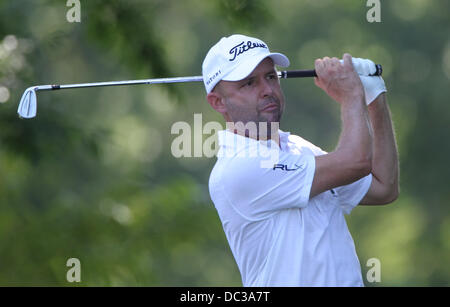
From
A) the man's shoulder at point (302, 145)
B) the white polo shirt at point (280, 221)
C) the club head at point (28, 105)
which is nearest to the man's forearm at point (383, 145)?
the man's shoulder at point (302, 145)

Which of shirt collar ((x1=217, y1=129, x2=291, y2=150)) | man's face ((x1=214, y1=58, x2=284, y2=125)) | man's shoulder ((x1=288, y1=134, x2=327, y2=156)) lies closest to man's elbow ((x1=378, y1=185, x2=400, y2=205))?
man's shoulder ((x1=288, y1=134, x2=327, y2=156))

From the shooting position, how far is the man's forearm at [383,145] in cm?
398

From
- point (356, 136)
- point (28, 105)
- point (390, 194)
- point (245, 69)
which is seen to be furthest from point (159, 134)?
point (356, 136)

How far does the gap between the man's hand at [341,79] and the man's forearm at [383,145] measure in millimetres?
314

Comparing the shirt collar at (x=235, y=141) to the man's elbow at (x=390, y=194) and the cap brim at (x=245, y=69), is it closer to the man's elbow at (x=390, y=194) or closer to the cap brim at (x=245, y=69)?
the cap brim at (x=245, y=69)

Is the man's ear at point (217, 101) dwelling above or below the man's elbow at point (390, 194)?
above

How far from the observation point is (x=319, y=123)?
19.3 metres

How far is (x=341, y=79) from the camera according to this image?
371cm

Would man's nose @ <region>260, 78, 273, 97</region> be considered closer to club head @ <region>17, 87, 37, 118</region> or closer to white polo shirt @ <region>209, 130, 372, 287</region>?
white polo shirt @ <region>209, 130, 372, 287</region>

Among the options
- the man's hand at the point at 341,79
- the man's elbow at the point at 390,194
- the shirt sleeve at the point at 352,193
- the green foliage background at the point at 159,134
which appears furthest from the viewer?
the green foliage background at the point at 159,134

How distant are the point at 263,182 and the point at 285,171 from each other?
11cm

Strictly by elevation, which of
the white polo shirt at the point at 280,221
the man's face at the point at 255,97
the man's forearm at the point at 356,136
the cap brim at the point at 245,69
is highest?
the cap brim at the point at 245,69

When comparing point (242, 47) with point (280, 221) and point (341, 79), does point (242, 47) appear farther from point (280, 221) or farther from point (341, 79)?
point (280, 221)
